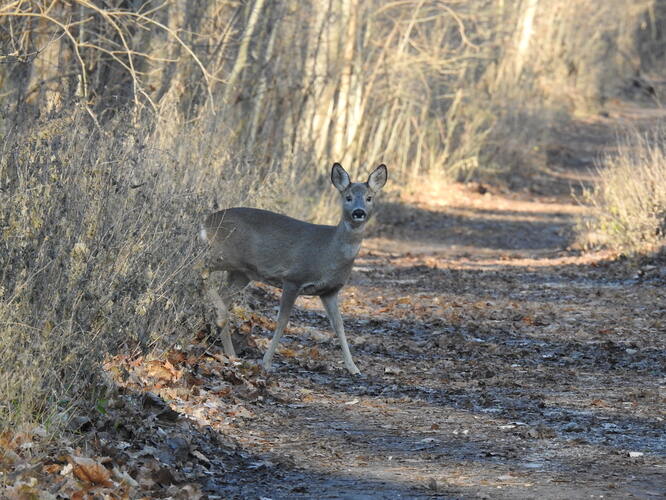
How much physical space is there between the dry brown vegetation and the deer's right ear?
1.27 m

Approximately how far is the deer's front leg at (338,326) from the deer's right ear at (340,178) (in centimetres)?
95

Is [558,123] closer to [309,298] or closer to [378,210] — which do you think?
[378,210]

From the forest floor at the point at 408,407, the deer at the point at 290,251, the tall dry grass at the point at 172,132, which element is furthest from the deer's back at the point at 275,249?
the forest floor at the point at 408,407

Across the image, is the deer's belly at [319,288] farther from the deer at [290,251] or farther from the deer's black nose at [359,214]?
the deer's black nose at [359,214]

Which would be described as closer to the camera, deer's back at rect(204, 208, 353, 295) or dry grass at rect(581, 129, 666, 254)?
deer's back at rect(204, 208, 353, 295)

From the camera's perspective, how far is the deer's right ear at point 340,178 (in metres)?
9.61

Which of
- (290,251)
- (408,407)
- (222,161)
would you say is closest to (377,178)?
(290,251)

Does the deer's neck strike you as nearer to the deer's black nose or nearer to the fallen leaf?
the deer's black nose

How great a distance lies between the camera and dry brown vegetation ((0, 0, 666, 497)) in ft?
21.5

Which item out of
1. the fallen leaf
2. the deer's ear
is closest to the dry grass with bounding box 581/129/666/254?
the deer's ear

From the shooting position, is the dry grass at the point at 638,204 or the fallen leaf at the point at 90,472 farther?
the dry grass at the point at 638,204

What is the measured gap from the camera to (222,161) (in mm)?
12164

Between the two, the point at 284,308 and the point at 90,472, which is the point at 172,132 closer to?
the point at 284,308

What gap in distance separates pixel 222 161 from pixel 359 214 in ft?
10.8
